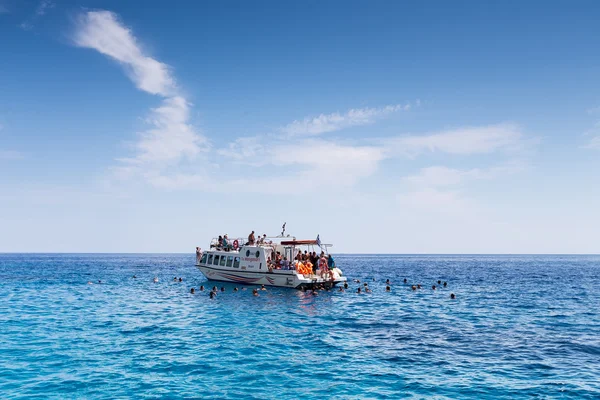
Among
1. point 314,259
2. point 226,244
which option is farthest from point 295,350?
point 226,244

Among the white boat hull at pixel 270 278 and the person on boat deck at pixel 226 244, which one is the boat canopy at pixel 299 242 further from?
the person on boat deck at pixel 226 244

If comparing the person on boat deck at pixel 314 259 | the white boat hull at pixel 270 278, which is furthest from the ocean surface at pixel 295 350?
the person on boat deck at pixel 314 259

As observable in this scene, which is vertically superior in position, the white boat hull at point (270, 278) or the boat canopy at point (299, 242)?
the boat canopy at point (299, 242)

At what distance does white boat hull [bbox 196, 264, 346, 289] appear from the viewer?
1678 inches

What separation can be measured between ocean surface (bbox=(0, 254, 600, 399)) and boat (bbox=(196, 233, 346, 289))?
6224mm

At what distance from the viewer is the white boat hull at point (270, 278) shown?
140 ft

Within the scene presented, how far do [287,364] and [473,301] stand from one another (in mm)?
28127

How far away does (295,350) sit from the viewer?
20469 millimetres

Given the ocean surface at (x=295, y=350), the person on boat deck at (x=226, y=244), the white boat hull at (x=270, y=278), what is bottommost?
the ocean surface at (x=295, y=350)

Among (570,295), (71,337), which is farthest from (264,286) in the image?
(570,295)

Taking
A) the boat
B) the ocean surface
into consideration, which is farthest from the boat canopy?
the ocean surface

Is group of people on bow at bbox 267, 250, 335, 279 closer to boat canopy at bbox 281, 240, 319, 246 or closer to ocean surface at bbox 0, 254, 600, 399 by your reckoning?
boat canopy at bbox 281, 240, 319, 246

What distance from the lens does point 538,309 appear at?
34.8m

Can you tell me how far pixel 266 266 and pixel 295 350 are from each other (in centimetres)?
2407
